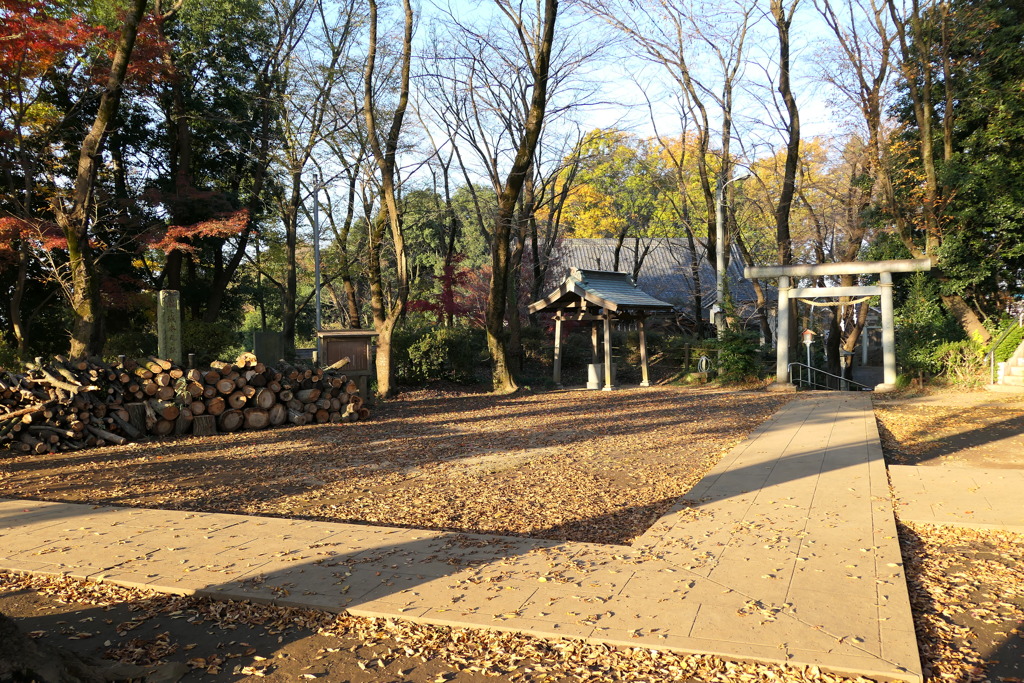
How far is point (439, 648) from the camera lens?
3.84 m

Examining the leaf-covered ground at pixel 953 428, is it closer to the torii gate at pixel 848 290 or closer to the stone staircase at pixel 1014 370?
the stone staircase at pixel 1014 370

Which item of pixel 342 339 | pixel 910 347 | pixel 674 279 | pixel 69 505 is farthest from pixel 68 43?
pixel 674 279

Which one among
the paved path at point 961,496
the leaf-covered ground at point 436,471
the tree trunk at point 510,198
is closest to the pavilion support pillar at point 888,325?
the leaf-covered ground at point 436,471

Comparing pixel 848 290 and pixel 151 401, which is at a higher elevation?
pixel 848 290

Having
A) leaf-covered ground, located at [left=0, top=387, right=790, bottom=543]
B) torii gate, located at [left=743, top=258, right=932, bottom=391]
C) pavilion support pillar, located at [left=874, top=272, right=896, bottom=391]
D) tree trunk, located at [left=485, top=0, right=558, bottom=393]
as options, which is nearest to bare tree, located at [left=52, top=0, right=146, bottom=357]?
leaf-covered ground, located at [left=0, top=387, right=790, bottom=543]

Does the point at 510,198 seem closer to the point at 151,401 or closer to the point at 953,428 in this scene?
the point at 151,401

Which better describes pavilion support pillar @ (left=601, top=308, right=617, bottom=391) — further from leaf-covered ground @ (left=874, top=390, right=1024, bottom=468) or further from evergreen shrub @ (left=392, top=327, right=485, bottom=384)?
leaf-covered ground @ (left=874, top=390, right=1024, bottom=468)

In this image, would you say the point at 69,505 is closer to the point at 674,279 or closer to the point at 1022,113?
the point at 1022,113

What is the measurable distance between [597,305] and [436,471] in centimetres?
1306

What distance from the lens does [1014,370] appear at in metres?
17.6

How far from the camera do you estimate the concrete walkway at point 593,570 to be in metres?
3.88

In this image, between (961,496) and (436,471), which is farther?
(436,471)

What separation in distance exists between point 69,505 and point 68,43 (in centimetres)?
1179

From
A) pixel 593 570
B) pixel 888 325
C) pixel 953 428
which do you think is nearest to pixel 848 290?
pixel 888 325
